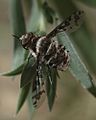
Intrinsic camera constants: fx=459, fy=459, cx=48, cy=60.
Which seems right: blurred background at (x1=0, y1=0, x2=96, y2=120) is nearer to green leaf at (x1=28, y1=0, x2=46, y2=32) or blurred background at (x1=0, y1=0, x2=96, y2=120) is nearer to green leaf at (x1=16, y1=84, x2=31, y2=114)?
green leaf at (x1=28, y1=0, x2=46, y2=32)

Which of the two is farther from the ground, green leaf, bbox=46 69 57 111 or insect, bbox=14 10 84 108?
insect, bbox=14 10 84 108

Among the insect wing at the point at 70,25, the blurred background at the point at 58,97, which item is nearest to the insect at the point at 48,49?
the insect wing at the point at 70,25

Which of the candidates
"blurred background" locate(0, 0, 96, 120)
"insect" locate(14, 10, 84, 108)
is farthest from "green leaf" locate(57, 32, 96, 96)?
"blurred background" locate(0, 0, 96, 120)

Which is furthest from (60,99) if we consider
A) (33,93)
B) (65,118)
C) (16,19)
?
(33,93)

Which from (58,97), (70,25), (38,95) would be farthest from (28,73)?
(58,97)

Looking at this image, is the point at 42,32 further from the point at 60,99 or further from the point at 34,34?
the point at 60,99

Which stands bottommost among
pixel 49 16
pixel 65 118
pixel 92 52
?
pixel 65 118
